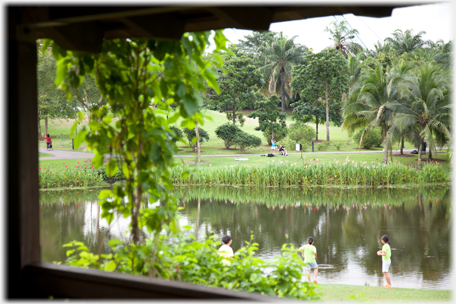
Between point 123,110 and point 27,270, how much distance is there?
1116 millimetres

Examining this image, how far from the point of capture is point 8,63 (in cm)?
223

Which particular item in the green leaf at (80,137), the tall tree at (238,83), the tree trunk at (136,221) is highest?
the tall tree at (238,83)

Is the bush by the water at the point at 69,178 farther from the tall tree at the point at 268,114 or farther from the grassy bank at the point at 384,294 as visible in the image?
the grassy bank at the point at 384,294

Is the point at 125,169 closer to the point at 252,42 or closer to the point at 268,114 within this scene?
the point at 268,114

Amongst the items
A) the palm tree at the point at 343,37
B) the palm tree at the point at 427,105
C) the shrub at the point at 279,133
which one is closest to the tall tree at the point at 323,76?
the shrub at the point at 279,133

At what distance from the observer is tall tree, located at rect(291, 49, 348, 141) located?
2986 centimetres

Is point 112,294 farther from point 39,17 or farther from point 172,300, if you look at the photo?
point 39,17

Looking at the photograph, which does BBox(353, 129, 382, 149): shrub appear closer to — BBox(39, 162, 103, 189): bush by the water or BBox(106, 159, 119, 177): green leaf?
BBox(39, 162, 103, 189): bush by the water

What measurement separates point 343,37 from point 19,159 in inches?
1778

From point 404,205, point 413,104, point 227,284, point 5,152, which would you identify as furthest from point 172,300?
point 413,104

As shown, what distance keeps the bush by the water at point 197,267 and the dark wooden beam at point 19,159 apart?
1.43ft

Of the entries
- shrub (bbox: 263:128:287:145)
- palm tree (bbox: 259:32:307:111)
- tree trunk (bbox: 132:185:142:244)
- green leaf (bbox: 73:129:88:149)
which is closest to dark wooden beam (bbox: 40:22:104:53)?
green leaf (bbox: 73:129:88:149)

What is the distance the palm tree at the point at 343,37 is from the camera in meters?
42.8

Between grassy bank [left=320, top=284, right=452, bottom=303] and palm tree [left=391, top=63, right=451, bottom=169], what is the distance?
54.0ft
